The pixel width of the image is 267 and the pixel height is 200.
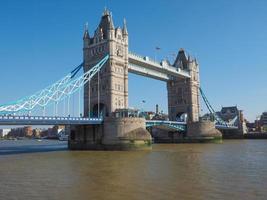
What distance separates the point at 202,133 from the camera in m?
72.1

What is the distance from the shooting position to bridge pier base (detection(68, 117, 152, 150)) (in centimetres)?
4697

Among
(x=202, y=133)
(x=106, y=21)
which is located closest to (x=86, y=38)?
(x=106, y=21)

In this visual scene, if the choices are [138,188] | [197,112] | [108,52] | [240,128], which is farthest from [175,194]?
[240,128]

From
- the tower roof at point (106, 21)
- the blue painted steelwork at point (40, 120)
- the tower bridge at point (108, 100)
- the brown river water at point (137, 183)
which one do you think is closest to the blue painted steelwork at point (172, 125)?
the tower bridge at point (108, 100)

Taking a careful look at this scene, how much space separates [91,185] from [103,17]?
4617 centimetres

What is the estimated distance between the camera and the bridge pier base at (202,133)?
71.6 m

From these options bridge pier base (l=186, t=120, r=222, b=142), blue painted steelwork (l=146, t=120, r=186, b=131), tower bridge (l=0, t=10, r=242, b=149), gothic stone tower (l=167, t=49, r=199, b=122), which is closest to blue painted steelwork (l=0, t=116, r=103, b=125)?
tower bridge (l=0, t=10, r=242, b=149)

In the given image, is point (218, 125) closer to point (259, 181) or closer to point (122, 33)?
point (122, 33)

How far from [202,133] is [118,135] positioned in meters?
29.8

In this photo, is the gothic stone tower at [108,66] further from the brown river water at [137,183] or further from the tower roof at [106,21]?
the brown river water at [137,183]

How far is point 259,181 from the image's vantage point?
1844 cm

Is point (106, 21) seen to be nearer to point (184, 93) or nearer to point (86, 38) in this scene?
point (86, 38)

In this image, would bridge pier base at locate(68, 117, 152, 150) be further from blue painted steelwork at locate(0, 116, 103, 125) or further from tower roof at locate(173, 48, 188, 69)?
tower roof at locate(173, 48, 188, 69)

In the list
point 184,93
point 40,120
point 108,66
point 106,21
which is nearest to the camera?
point 40,120
